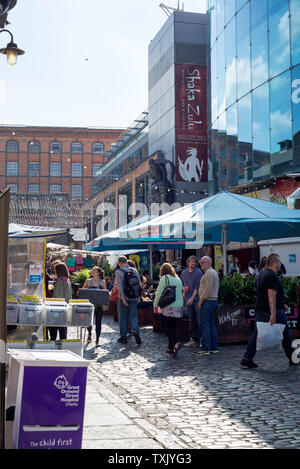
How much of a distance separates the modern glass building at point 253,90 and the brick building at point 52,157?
181 ft

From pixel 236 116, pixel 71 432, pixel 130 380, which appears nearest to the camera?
pixel 71 432

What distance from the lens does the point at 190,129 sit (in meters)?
33.4

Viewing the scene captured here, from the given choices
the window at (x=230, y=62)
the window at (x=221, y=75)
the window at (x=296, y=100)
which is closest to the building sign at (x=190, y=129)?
the window at (x=221, y=75)

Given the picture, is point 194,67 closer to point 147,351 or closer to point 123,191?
point 123,191

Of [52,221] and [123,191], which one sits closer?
[52,221]

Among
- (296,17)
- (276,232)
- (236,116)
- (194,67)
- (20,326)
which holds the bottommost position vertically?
(20,326)

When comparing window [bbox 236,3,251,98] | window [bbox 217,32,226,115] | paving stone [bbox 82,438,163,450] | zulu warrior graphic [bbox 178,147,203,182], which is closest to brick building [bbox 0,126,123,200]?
zulu warrior graphic [bbox 178,147,203,182]

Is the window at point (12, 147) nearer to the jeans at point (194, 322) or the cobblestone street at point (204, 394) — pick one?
the cobblestone street at point (204, 394)

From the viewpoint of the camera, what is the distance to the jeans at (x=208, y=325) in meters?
11.2

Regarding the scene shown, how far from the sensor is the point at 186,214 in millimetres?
13383

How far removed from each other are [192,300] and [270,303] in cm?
298

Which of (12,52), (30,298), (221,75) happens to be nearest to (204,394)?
(30,298)

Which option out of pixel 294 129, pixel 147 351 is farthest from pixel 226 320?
pixel 294 129

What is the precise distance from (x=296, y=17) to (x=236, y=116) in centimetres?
598
